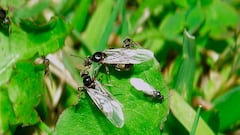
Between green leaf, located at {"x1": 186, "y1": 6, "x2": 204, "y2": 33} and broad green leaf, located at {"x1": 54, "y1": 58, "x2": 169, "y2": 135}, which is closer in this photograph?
broad green leaf, located at {"x1": 54, "y1": 58, "x2": 169, "y2": 135}

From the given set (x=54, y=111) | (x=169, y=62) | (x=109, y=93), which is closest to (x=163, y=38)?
(x=169, y=62)

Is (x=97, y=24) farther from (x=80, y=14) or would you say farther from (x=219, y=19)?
(x=219, y=19)

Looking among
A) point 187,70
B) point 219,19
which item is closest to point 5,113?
point 187,70

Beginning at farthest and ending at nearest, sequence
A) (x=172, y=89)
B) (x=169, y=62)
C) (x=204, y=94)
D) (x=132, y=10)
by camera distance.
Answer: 1. (x=132, y=10)
2. (x=169, y=62)
3. (x=204, y=94)
4. (x=172, y=89)

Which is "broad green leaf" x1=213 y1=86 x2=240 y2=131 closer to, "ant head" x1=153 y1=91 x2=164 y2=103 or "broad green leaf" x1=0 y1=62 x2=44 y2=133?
"ant head" x1=153 y1=91 x2=164 y2=103

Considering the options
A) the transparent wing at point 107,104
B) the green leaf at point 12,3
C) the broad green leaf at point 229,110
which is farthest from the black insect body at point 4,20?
the broad green leaf at point 229,110

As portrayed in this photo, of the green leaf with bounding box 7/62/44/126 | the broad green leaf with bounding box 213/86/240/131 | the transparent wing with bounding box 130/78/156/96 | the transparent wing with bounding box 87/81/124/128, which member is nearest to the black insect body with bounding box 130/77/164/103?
the transparent wing with bounding box 130/78/156/96

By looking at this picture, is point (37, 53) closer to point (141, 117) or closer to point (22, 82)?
point (22, 82)
